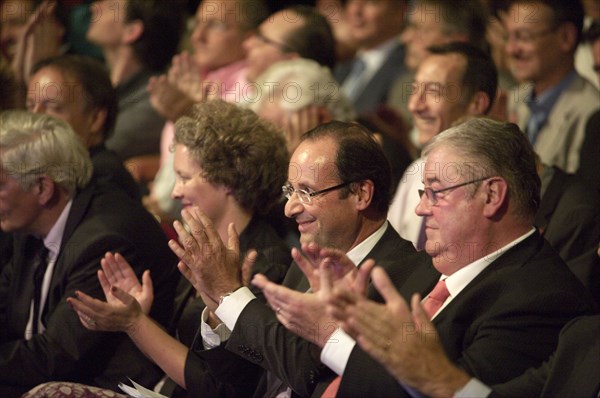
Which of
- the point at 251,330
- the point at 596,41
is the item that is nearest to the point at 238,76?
the point at 596,41

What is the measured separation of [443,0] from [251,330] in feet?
9.25

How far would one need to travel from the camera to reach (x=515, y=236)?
2801 mm

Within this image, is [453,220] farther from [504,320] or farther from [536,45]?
[536,45]

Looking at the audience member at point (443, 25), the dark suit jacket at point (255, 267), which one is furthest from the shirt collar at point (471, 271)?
the audience member at point (443, 25)

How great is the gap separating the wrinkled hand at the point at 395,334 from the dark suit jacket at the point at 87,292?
1.34 metres

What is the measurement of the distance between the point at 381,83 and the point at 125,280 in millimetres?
2925

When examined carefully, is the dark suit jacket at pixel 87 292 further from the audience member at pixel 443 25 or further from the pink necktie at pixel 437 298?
the audience member at pixel 443 25

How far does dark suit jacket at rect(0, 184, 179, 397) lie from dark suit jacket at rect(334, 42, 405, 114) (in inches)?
93.2

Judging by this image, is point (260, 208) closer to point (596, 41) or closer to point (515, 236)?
point (515, 236)

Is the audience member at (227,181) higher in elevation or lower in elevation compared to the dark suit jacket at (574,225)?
higher

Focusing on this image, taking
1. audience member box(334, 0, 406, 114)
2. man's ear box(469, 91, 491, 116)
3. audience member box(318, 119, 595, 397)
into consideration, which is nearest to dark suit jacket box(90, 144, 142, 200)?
man's ear box(469, 91, 491, 116)

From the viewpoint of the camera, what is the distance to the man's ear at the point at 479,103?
416 centimetres

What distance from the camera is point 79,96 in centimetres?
452

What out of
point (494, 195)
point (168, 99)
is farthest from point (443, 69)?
point (494, 195)
